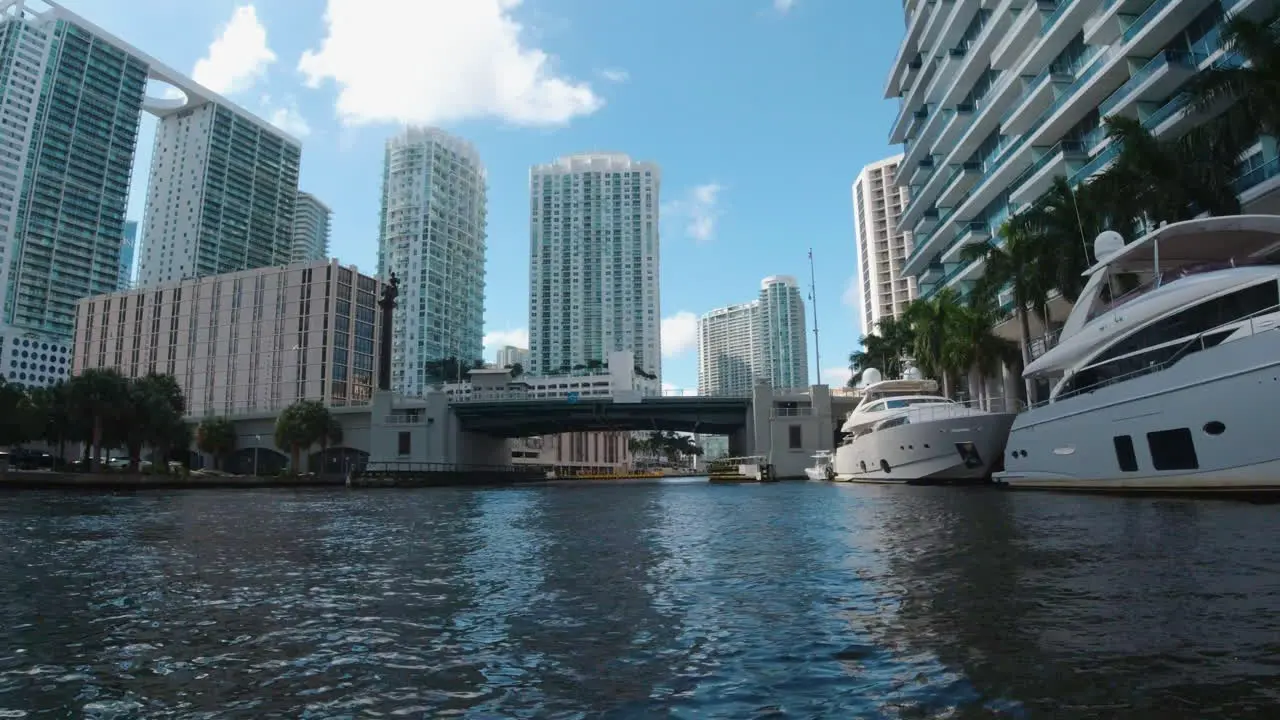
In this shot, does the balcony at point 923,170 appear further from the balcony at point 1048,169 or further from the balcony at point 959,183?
the balcony at point 1048,169

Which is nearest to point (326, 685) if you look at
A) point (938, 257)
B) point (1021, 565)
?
point (1021, 565)

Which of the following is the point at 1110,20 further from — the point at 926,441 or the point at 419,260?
the point at 419,260

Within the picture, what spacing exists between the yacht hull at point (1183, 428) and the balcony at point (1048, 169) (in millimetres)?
22560

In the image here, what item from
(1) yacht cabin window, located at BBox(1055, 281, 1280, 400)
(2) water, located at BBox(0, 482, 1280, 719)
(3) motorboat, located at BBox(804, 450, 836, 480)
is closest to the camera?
(2) water, located at BBox(0, 482, 1280, 719)

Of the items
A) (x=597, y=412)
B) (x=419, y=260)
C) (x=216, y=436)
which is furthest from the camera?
(x=419, y=260)

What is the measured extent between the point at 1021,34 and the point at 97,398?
70185 millimetres

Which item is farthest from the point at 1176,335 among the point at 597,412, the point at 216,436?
the point at 216,436

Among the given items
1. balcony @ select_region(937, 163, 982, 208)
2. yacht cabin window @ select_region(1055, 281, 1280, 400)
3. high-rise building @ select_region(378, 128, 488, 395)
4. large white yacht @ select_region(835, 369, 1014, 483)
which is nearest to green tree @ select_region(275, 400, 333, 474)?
large white yacht @ select_region(835, 369, 1014, 483)

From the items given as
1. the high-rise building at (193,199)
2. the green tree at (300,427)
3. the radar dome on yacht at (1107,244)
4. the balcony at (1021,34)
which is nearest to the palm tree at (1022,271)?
the radar dome on yacht at (1107,244)

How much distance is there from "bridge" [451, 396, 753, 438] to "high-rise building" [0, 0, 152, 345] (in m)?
148

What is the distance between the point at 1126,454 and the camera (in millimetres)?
25219

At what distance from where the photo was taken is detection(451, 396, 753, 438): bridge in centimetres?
8138

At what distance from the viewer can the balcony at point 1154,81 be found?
36156 millimetres

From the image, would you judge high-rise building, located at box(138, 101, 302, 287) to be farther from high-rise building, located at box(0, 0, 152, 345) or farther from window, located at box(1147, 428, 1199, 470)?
window, located at box(1147, 428, 1199, 470)
